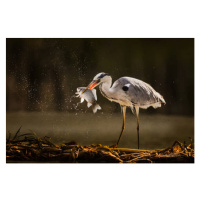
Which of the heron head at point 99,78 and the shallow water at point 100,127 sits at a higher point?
the heron head at point 99,78

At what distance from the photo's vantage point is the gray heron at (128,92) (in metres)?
2.62

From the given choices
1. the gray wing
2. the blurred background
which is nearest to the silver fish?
the blurred background

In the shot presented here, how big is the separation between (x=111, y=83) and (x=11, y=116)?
41.3 inches

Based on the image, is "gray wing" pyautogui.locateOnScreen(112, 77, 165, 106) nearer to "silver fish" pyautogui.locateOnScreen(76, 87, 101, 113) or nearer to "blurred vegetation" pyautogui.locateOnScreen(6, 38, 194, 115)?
"blurred vegetation" pyautogui.locateOnScreen(6, 38, 194, 115)

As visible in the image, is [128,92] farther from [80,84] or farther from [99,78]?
[80,84]

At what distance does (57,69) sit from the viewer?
2648 mm

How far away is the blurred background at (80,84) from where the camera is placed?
263 centimetres

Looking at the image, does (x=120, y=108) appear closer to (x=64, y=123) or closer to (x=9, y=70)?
(x=64, y=123)

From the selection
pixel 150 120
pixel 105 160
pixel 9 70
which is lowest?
pixel 105 160

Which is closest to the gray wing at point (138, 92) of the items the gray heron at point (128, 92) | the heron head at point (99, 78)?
the gray heron at point (128, 92)

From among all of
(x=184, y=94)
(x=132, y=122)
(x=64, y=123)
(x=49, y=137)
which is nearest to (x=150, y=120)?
(x=132, y=122)

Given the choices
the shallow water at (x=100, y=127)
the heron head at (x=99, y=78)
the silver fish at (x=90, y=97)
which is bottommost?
the shallow water at (x=100, y=127)

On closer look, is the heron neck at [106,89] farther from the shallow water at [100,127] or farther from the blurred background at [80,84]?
the shallow water at [100,127]

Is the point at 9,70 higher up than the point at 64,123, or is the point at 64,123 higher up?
the point at 9,70
